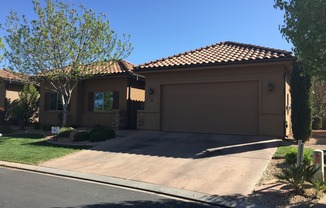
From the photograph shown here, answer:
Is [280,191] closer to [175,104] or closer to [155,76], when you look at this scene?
[175,104]

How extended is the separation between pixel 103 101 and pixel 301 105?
1175 cm

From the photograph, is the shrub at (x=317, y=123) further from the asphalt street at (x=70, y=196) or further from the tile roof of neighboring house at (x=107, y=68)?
the asphalt street at (x=70, y=196)

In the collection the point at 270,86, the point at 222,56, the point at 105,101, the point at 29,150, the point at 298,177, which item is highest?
the point at 222,56

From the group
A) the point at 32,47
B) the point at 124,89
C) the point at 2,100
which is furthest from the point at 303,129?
the point at 2,100

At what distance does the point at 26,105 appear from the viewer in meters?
22.6

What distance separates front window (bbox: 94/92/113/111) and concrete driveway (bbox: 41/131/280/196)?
5383 mm

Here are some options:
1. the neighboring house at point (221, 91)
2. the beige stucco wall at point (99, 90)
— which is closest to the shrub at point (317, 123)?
the neighboring house at point (221, 91)

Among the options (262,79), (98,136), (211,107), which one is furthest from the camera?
(211,107)

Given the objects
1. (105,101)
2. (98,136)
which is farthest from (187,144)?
(105,101)

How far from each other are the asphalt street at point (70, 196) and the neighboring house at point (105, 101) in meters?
10.7

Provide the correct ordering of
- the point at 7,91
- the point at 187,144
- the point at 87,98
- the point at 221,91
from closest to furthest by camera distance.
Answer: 1. the point at 187,144
2. the point at 221,91
3. the point at 87,98
4. the point at 7,91

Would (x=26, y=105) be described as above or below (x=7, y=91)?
below

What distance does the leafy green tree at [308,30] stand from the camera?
683 centimetres

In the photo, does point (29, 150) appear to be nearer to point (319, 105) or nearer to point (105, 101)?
point (105, 101)
